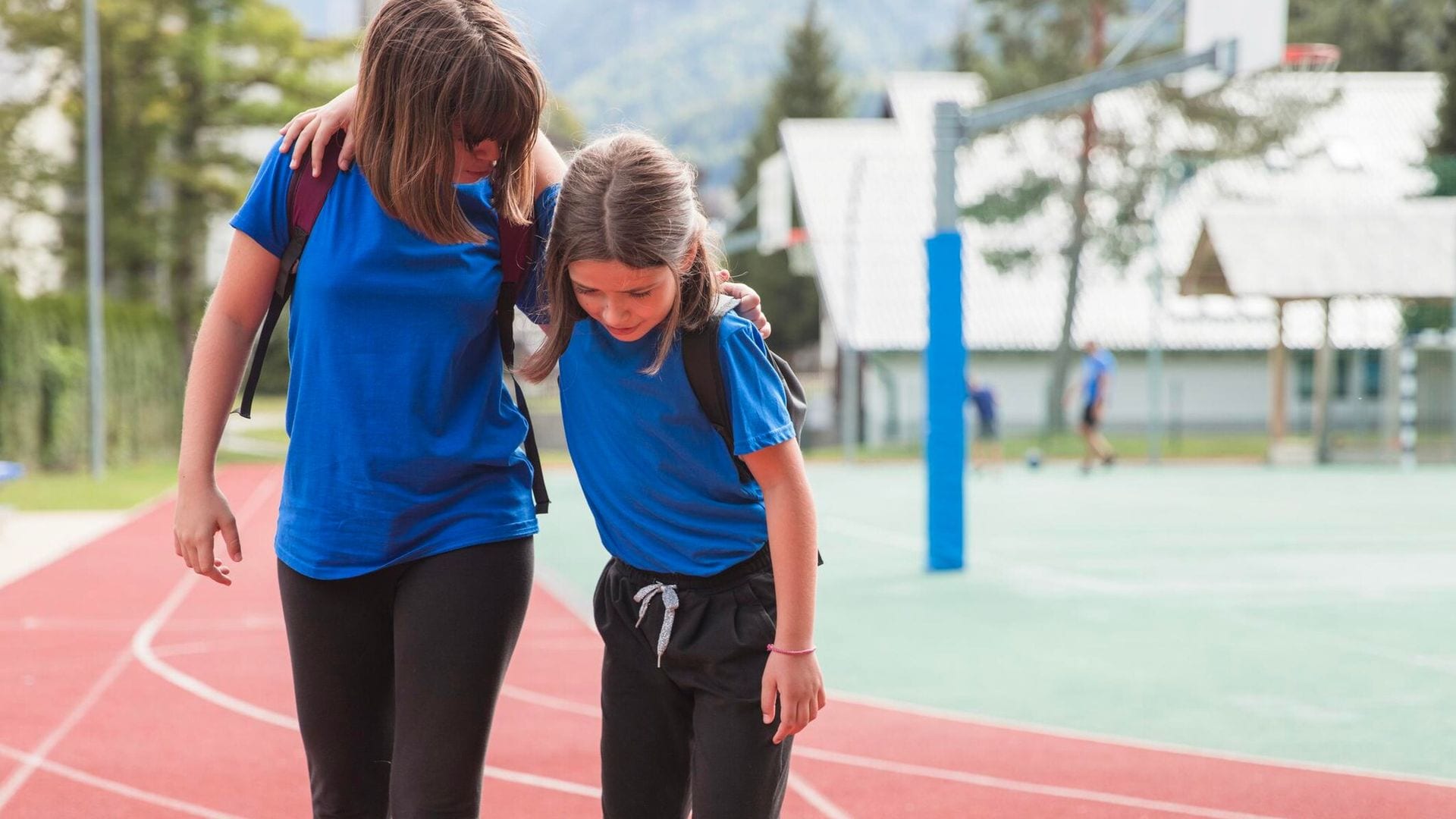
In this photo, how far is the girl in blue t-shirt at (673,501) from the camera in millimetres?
2486

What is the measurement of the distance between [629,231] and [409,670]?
78 centimetres

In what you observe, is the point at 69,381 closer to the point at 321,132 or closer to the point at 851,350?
the point at 851,350

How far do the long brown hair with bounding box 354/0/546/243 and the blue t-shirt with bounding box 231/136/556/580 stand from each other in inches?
2.2

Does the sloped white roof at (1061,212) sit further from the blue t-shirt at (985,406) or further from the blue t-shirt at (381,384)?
the blue t-shirt at (381,384)

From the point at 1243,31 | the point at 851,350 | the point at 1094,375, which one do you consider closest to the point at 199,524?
the point at 1243,31

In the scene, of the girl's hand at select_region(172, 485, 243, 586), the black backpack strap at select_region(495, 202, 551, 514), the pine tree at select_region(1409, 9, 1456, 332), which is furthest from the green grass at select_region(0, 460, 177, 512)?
the pine tree at select_region(1409, 9, 1456, 332)

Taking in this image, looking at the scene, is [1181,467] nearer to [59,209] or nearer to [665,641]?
[59,209]

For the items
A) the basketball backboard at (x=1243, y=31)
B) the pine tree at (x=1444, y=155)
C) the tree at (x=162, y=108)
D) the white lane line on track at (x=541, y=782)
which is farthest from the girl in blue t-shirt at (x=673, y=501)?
the pine tree at (x=1444, y=155)

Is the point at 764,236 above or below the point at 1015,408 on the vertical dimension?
above

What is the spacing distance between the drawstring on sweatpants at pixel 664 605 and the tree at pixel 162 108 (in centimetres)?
2868

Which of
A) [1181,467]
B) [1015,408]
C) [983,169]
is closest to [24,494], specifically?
[1181,467]

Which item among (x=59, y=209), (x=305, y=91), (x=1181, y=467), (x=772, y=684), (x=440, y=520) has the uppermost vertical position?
(x=305, y=91)

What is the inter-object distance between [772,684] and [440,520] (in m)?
0.60

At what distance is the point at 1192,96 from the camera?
3247 cm
